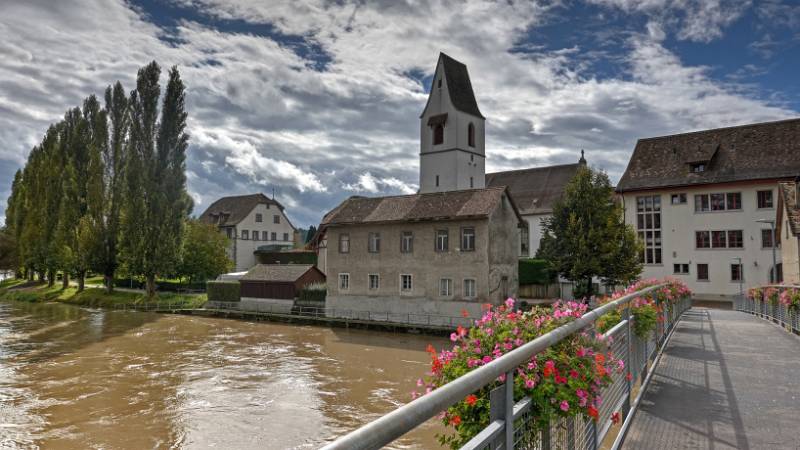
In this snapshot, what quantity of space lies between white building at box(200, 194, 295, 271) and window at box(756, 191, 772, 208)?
56.7 meters

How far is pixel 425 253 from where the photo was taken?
3584 cm

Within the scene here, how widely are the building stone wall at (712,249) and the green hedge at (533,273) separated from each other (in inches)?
344

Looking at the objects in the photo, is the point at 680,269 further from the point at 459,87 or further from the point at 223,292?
the point at 223,292

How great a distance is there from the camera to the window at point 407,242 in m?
36.7

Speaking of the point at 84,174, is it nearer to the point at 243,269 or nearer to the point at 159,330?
the point at 243,269

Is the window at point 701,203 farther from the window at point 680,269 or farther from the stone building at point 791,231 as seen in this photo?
the stone building at point 791,231

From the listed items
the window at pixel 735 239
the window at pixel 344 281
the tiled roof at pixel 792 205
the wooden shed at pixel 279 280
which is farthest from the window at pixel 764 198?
the wooden shed at pixel 279 280

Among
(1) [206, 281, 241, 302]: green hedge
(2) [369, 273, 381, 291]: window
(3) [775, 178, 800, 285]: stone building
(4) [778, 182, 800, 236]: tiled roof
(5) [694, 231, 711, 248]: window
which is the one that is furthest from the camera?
(1) [206, 281, 241, 302]: green hedge

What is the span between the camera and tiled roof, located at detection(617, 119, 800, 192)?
41.5 metres

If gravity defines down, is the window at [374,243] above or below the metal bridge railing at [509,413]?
above

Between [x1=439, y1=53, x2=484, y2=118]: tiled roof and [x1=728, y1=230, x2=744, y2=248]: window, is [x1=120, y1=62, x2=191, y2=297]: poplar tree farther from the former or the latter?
[x1=728, y1=230, x2=744, y2=248]: window

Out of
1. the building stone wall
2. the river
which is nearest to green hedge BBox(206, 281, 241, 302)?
the river

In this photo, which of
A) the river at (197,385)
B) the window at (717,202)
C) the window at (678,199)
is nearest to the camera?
the river at (197,385)

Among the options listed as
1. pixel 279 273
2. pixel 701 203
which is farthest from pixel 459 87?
pixel 279 273
